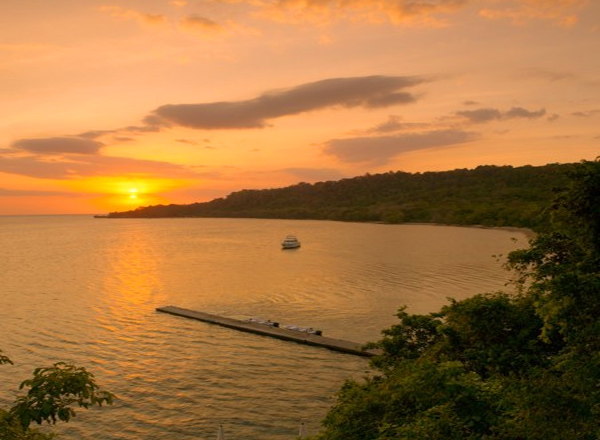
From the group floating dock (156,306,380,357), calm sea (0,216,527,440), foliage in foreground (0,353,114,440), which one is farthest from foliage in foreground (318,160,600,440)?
floating dock (156,306,380,357)

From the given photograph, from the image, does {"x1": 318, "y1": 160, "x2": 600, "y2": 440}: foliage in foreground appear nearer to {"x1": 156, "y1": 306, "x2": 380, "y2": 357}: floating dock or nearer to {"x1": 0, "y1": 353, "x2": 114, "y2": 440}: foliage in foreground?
{"x1": 0, "y1": 353, "x2": 114, "y2": 440}: foliage in foreground

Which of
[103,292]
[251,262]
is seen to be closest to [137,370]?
[103,292]

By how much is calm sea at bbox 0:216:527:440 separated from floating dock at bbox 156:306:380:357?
2.87ft

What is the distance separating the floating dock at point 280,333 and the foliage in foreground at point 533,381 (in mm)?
22574

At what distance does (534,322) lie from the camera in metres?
21.7

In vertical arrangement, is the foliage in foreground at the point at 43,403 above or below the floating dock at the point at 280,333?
above

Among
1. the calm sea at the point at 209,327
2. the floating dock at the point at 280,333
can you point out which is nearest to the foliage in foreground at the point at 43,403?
the calm sea at the point at 209,327

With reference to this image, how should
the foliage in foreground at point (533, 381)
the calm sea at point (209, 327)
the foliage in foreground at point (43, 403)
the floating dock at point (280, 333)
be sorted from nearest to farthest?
the foliage in foreground at point (43, 403) < the foliage in foreground at point (533, 381) < the calm sea at point (209, 327) < the floating dock at point (280, 333)

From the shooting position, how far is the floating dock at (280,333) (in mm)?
43787

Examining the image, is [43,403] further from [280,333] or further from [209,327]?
[209,327]

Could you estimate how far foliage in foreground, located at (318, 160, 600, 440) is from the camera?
37.2 ft

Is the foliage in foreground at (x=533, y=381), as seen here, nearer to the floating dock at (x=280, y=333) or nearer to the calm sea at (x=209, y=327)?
the calm sea at (x=209, y=327)

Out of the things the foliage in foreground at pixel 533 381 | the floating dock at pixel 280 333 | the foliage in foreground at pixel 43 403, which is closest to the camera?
the foliage in foreground at pixel 43 403

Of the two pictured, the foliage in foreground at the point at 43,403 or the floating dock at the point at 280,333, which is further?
the floating dock at the point at 280,333
